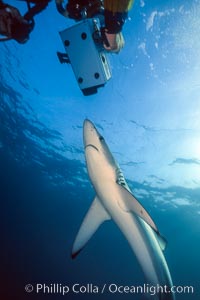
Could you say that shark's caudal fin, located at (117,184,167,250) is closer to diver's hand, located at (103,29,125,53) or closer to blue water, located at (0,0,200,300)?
diver's hand, located at (103,29,125,53)

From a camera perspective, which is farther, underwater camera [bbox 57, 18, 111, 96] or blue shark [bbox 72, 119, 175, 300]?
blue shark [bbox 72, 119, 175, 300]

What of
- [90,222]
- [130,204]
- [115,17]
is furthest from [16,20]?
[90,222]

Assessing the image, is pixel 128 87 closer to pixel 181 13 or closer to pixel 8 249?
pixel 181 13

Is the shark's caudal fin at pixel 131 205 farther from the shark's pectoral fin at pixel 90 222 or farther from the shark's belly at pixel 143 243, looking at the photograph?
the shark's pectoral fin at pixel 90 222

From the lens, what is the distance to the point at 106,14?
2818 millimetres

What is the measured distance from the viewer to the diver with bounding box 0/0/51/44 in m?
3.44

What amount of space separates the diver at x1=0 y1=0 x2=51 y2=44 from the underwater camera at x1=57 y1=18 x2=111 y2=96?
536 mm

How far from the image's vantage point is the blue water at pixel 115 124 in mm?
9305

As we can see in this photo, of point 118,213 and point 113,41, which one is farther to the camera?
point 118,213

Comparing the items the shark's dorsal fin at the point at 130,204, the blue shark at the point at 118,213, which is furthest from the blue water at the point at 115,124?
the shark's dorsal fin at the point at 130,204

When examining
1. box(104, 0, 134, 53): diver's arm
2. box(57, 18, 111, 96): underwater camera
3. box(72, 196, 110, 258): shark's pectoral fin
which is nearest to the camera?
box(104, 0, 134, 53): diver's arm

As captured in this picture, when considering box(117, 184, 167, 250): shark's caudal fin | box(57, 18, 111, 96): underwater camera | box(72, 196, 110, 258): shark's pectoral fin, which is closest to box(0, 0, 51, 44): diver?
box(57, 18, 111, 96): underwater camera

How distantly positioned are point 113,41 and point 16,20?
1.39 m

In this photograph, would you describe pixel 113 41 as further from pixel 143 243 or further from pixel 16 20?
pixel 143 243
